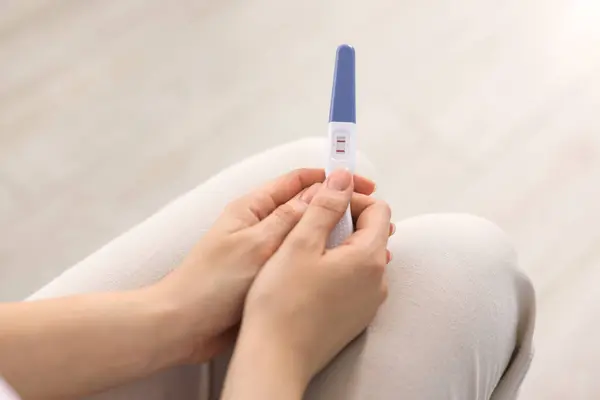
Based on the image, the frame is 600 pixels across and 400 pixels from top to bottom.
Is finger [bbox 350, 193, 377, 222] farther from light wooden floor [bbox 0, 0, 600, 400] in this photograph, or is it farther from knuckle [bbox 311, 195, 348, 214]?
light wooden floor [bbox 0, 0, 600, 400]

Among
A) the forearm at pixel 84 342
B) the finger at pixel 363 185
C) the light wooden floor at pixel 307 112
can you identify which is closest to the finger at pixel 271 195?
the finger at pixel 363 185

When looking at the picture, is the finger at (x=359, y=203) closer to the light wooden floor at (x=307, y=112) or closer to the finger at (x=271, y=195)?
the finger at (x=271, y=195)

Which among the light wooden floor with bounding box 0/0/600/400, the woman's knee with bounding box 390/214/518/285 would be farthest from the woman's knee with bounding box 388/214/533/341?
the light wooden floor with bounding box 0/0/600/400

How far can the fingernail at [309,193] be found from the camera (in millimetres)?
579

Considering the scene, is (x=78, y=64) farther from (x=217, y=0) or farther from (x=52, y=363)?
(x=52, y=363)

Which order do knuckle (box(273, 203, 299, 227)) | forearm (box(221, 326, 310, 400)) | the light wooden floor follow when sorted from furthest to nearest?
the light wooden floor, knuckle (box(273, 203, 299, 227)), forearm (box(221, 326, 310, 400))

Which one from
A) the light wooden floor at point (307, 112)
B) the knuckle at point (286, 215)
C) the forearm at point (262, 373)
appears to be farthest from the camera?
the light wooden floor at point (307, 112)

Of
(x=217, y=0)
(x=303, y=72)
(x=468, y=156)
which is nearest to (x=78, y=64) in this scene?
(x=217, y=0)

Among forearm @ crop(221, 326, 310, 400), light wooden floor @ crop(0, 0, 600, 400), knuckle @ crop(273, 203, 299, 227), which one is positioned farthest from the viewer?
light wooden floor @ crop(0, 0, 600, 400)

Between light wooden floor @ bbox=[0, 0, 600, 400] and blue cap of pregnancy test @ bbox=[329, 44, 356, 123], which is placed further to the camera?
light wooden floor @ bbox=[0, 0, 600, 400]

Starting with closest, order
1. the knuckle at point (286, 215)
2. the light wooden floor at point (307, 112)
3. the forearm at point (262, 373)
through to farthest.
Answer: the forearm at point (262, 373)
the knuckle at point (286, 215)
the light wooden floor at point (307, 112)

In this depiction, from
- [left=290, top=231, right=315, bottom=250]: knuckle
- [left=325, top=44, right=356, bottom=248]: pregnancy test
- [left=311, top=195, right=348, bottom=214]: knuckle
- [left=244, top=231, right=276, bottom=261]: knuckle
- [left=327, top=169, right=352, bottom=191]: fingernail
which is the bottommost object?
[left=244, top=231, right=276, bottom=261]: knuckle

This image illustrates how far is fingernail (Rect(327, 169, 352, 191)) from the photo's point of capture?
0.55 m

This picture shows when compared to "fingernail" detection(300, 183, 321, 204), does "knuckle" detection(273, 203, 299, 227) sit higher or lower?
lower
